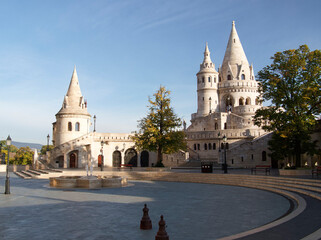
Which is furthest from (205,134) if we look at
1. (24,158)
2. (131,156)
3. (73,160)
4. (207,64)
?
(24,158)

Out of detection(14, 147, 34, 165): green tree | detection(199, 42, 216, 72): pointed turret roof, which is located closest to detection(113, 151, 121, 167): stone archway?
detection(14, 147, 34, 165): green tree

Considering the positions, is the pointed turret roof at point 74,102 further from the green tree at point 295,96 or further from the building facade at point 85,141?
the green tree at point 295,96

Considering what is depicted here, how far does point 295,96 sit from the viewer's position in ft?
83.0

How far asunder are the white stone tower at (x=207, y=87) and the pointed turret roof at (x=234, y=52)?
4.31m

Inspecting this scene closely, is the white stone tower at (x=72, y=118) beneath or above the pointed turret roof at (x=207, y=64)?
beneath

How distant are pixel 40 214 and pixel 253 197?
10581 mm

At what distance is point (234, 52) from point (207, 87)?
9.99 m

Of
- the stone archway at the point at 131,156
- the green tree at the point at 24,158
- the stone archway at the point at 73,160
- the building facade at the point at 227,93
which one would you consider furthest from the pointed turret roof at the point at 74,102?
the green tree at the point at 24,158

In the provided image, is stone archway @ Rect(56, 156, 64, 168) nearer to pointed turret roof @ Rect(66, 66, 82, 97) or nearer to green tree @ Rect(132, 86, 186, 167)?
pointed turret roof @ Rect(66, 66, 82, 97)

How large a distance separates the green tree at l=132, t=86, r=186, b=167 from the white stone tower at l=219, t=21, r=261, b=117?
30.0 metres

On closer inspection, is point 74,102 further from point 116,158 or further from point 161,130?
point 161,130

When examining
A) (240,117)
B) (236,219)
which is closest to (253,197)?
(236,219)

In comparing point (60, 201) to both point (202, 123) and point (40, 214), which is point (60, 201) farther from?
point (202, 123)

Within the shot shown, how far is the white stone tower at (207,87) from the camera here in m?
65.0
